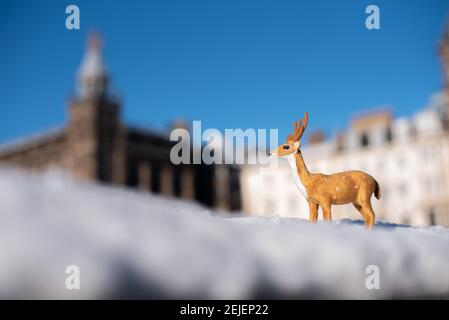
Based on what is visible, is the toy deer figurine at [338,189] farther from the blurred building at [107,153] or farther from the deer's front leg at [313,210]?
the blurred building at [107,153]

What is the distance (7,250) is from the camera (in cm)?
253

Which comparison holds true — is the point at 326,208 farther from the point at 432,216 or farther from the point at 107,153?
the point at 107,153

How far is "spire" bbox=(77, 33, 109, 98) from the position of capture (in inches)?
2761

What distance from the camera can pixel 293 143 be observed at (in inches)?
272

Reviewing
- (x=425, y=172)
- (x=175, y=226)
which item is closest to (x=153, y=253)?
(x=175, y=226)

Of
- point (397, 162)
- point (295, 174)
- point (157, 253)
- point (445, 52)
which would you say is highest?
point (445, 52)

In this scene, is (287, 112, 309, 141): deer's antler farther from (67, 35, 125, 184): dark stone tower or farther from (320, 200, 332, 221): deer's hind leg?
(67, 35, 125, 184): dark stone tower

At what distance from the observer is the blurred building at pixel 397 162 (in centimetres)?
5350

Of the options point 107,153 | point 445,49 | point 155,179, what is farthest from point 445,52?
point 107,153

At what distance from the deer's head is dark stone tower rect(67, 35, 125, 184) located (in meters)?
59.8

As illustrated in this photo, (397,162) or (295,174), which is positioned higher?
(397,162)

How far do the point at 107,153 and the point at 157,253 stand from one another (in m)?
65.7

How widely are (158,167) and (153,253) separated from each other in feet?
230

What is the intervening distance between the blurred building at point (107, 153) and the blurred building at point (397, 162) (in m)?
16.0
